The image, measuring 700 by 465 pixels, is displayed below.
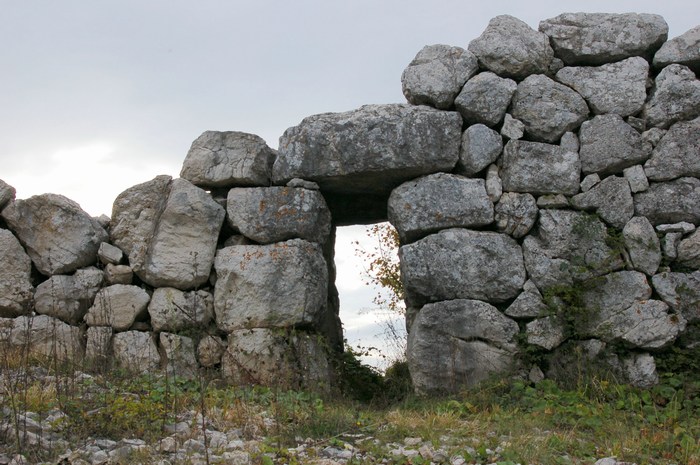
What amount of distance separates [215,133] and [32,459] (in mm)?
4258

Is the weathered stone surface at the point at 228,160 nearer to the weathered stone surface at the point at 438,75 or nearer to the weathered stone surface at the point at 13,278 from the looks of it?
the weathered stone surface at the point at 438,75

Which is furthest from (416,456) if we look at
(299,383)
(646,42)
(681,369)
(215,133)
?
(646,42)

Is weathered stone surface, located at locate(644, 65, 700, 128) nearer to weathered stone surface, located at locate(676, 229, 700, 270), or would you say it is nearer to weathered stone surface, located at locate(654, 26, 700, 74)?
weathered stone surface, located at locate(654, 26, 700, 74)

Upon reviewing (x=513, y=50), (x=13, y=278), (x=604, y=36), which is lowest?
(x=13, y=278)

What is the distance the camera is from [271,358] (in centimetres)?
734

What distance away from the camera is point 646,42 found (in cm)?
774

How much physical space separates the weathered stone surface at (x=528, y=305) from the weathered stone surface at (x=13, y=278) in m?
4.68

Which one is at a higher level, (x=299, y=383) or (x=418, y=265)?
(x=418, y=265)

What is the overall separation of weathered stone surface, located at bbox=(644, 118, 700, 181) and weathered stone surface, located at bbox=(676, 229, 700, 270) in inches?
23.3

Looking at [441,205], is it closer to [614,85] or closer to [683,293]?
[614,85]

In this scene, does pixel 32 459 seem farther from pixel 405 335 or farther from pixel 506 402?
pixel 405 335

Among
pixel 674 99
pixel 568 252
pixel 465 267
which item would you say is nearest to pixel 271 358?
pixel 465 267

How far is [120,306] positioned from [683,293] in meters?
5.35

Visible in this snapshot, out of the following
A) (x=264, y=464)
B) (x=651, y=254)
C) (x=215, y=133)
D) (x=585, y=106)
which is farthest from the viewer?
(x=215, y=133)
